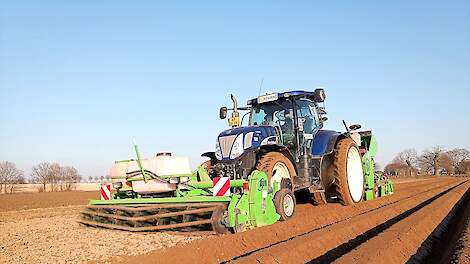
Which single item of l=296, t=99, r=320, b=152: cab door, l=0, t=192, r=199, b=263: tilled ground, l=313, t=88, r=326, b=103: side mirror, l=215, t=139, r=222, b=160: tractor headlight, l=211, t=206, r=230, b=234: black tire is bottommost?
l=0, t=192, r=199, b=263: tilled ground

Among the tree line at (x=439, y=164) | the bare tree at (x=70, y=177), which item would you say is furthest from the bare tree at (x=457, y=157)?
the bare tree at (x=70, y=177)

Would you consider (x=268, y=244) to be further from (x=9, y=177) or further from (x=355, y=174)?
(x=9, y=177)

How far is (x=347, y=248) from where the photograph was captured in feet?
17.3

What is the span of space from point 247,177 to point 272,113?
2.04 meters

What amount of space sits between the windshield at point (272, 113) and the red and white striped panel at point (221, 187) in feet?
8.13

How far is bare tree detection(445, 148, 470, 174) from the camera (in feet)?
253

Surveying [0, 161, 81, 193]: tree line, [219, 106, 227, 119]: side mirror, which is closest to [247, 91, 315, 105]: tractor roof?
[219, 106, 227, 119]: side mirror

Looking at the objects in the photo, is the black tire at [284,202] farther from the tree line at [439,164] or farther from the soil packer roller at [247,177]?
the tree line at [439,164]

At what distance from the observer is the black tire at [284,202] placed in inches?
256

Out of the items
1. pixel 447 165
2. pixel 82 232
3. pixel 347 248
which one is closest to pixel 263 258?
pixel 347 248

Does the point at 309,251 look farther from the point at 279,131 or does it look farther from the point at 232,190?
the point at 279,131

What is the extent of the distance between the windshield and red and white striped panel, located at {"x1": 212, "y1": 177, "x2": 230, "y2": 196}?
8.13 ft

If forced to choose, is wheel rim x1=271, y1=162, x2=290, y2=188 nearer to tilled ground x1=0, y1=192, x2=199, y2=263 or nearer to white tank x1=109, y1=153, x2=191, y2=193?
white tank x1=109, y1=153, x2=191, y2=193

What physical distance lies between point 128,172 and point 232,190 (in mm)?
1728
